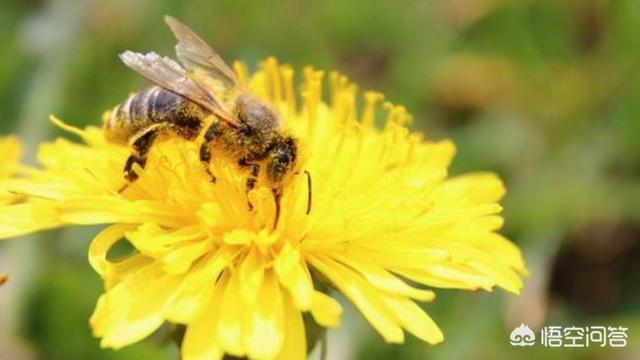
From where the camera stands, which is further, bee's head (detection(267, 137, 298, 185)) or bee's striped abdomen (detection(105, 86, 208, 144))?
bee's striped abdomen (detection(105, 86, 208, 144))

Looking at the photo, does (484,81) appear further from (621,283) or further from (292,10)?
(621,283)

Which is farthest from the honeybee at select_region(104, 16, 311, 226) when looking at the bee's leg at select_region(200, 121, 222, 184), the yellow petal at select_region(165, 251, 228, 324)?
the yellow petal at select_region(165, 251, 228, 324)

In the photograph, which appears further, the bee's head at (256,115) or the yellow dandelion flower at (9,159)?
the yellow dandelion flower at (9,159)

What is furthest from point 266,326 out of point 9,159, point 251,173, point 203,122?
point 9,159

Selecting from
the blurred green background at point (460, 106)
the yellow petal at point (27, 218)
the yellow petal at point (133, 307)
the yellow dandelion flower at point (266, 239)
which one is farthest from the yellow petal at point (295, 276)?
the blurred green background at point (460, 106)

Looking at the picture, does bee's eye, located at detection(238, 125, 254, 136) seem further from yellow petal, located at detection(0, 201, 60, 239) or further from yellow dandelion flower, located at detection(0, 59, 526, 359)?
yellow petal, located at detection(0, 201, 60, 239)

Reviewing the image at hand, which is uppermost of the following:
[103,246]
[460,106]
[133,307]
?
[460,106]

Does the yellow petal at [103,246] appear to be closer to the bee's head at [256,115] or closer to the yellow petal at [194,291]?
the yellow petal at [194,291]

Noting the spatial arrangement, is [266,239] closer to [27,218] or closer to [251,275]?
[251,275]
